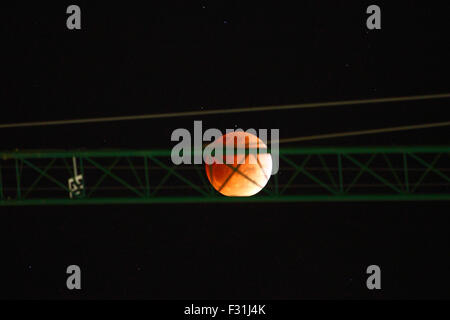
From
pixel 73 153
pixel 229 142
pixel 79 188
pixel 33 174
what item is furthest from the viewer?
pixel 33 174

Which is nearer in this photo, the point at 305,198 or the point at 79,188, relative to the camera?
the point at 305,198

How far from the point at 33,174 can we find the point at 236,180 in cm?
968

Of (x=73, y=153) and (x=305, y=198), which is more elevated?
(x=73, y=153)

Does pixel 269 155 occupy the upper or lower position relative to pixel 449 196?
upper

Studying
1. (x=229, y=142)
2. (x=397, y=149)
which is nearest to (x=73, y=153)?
(x=229, y=142)

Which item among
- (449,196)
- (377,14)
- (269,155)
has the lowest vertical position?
(449,196)

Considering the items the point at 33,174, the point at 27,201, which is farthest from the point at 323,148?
the point at 33,174

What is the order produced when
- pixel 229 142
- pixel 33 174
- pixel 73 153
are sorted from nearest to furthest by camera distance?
pixel 229 142 → pixel 73 153 → pixel 33 174

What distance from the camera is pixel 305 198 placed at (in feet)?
31.5

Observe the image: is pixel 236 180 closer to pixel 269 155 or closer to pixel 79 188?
pixel 269 155

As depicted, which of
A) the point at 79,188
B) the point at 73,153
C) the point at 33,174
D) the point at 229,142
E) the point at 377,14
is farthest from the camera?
the point at 33,174

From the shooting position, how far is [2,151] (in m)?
9.60

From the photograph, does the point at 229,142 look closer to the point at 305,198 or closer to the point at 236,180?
the point at 236,180

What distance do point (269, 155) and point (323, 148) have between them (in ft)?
3.15
